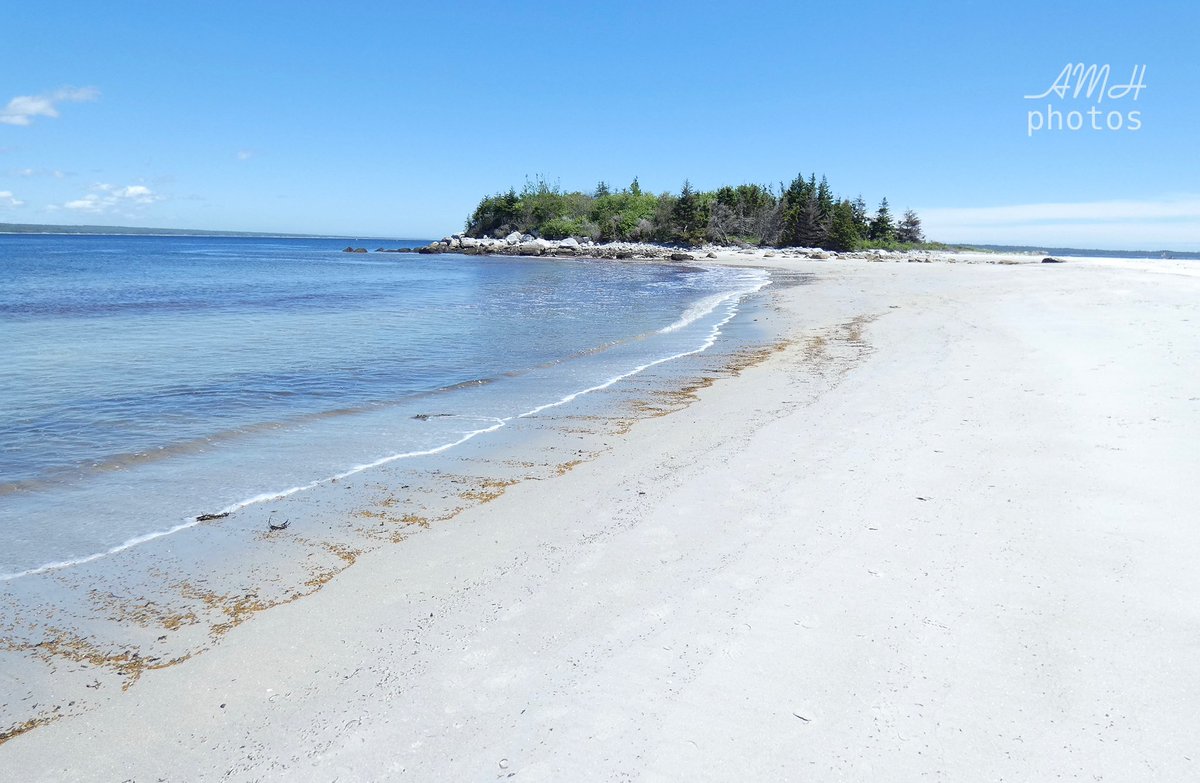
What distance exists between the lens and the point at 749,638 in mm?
3230

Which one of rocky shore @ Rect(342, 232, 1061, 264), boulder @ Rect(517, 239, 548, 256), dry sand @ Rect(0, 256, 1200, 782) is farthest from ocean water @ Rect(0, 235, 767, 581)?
boulder @ Rect(517, 239, 548, 256)

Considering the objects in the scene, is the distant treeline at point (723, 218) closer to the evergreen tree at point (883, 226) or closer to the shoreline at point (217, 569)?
the evergreen tree at point (883, 226)

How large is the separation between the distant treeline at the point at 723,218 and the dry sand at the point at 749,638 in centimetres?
6731

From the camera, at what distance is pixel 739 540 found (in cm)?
434

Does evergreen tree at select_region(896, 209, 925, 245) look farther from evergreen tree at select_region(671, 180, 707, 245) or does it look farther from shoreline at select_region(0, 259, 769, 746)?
shoreline at select_region(0, 259, 769, 746)

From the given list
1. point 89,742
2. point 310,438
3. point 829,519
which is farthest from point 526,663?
point 310,438

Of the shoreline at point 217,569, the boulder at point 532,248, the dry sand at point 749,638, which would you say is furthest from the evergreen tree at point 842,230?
the shoreline at point 217,569

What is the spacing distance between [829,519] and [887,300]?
19.9m

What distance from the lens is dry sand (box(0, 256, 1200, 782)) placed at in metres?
2.56

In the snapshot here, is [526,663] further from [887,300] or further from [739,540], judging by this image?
[887,300]

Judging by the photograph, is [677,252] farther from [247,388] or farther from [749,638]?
[749,638]

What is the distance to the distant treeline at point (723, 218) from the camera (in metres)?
70.1

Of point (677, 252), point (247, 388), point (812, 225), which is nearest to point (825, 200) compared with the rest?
point (812, 225)

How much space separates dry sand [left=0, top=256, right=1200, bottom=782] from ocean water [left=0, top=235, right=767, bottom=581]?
2375 millimetres
